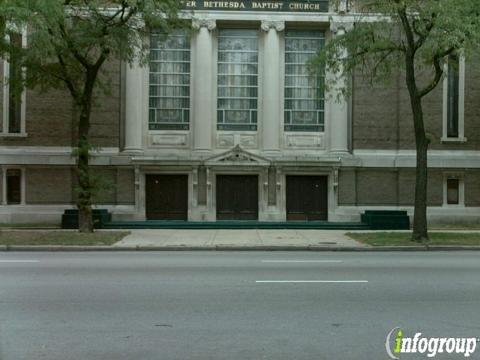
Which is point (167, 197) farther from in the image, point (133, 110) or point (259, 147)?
point (259, 147)

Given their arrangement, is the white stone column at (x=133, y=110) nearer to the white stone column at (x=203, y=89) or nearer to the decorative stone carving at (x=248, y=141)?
the white stone column at (x=203, y=89)

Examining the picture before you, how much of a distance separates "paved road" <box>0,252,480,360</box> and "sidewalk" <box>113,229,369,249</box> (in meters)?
3.82

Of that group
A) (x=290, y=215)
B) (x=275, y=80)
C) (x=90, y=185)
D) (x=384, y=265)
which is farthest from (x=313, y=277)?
(x=275, y=80)

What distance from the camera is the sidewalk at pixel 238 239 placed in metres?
17.2

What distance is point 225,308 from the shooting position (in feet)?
26.2

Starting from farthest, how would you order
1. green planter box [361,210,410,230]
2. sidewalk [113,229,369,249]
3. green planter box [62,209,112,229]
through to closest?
green planter box [361,210,410,230] < green planter box [62,209,112,229] < sidewalk [113,229,369,249]

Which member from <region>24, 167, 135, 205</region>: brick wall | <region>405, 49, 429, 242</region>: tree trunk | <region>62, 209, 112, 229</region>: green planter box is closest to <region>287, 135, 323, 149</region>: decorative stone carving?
<region>24, 167, 135, 205</region>: brick wall

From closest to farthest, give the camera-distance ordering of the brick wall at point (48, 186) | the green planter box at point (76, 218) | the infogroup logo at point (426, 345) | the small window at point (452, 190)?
the infogroup logo at point (426, 345) < the green planter box at point (76, 218) < the brick wall at point (48, 186) < the small window at point (452, 190)

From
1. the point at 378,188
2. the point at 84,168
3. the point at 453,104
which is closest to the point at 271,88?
the point at 378,188

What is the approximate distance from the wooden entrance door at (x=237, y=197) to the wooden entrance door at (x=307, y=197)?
5.25ft

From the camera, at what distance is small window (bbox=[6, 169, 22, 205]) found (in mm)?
24641

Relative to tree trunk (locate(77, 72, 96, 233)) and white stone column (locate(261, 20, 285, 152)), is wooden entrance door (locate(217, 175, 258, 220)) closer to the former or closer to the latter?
white stone column (locate(261, 20, 285, 152))

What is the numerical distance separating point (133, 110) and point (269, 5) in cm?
776

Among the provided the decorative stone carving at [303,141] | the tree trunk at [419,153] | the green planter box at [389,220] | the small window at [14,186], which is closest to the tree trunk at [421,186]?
the tree trunk at [419,153]
